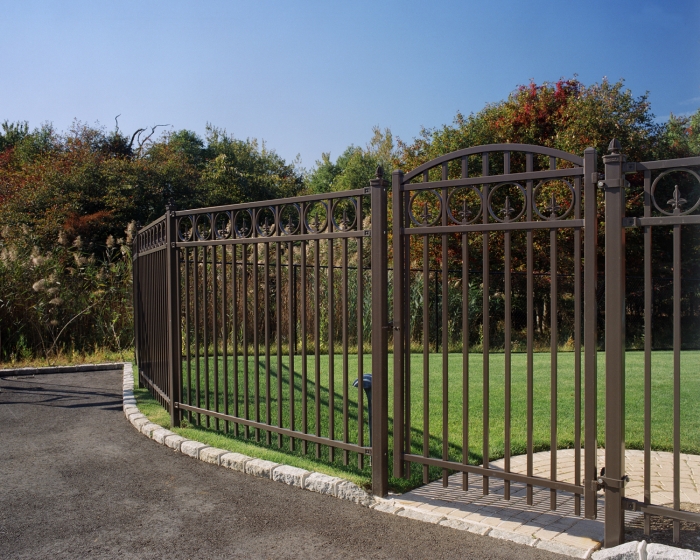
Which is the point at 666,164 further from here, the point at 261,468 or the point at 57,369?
the point at 57,369

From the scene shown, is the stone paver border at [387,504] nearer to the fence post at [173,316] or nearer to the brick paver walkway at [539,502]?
the brick paver walkway at [539,502]

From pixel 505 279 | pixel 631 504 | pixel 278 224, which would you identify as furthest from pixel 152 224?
pixel 631 504

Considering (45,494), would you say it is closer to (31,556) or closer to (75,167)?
(31,556)

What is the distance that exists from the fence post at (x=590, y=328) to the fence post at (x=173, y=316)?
4.15 metres

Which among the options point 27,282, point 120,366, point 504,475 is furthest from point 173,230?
point 27,282

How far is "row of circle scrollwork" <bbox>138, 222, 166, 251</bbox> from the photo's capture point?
22.0ft

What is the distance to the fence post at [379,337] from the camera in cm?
411

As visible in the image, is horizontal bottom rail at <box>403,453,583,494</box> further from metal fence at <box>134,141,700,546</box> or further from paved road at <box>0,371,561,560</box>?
paved road at <box>0,371,561,560</box>

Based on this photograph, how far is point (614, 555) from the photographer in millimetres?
3105

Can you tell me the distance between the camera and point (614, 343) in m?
3.27

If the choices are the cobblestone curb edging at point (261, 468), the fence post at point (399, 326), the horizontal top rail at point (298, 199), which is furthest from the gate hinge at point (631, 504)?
the horizontal top rail at point (298, 199)

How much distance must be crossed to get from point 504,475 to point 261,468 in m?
1.89

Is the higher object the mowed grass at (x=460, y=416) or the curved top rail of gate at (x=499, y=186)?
the curved top rail of gate at (x=499, y=186)

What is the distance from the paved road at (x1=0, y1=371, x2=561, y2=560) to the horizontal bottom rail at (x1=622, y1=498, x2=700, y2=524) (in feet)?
1.70
